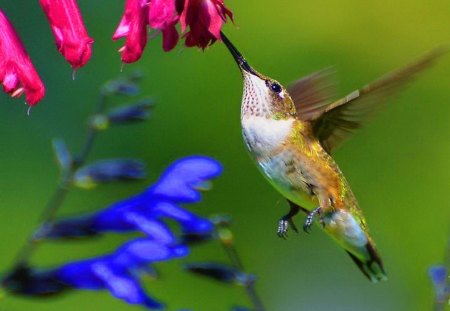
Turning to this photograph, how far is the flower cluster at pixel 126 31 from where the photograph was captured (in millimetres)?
1382

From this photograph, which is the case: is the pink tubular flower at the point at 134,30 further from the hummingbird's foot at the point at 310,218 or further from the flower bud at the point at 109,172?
the hummingbird's foot at the point at 310,218

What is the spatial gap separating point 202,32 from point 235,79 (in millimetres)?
2095

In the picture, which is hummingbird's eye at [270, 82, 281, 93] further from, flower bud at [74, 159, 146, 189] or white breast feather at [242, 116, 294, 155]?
flower bud at [74, 159, 146, 189]

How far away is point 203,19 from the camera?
1381 millimetres

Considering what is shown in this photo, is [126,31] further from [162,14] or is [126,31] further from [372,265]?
[372,265]

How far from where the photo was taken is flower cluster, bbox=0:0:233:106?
54.4 inches

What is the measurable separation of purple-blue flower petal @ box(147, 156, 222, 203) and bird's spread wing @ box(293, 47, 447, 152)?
293mm

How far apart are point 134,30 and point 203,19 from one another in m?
0.10

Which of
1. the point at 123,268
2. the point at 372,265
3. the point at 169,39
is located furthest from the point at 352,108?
the point at 169,39

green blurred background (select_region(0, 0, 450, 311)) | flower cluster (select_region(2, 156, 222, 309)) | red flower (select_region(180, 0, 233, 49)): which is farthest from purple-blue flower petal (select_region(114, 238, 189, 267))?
green blurred background (select_region(0, 0, 450, 311))

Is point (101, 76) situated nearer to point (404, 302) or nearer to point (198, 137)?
point (198, 137)

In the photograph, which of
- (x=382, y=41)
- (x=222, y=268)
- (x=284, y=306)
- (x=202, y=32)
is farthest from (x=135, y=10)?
(x=382, y=41)

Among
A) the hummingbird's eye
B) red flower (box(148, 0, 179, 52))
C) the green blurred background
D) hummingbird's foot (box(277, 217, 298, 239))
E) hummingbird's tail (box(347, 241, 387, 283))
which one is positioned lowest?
the green blurred background

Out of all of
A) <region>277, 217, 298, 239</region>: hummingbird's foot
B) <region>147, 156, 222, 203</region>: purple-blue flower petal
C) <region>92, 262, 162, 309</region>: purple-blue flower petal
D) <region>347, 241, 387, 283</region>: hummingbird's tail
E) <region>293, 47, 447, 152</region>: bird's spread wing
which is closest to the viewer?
<region>92, 262, 162, 309</region>: purple-blue flower petal
